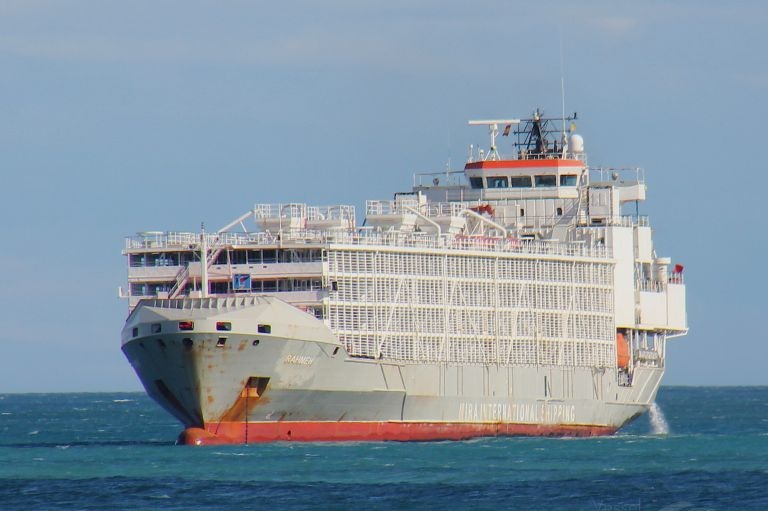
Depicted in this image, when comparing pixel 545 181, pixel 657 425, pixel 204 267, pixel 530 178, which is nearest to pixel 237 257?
pixel 204 267

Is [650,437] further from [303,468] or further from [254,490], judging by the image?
[254,490]

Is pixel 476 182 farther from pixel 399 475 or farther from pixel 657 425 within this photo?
pixel 399 475

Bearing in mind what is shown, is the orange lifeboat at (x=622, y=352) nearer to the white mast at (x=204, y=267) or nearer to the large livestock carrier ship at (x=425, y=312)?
the large livestock carrier ship at (x=425, y=312)

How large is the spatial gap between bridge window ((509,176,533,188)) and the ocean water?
14307mm

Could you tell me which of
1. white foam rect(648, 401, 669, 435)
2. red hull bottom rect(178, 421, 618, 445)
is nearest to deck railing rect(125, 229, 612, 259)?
red hull bottom rect(178, 421, 618, 445)

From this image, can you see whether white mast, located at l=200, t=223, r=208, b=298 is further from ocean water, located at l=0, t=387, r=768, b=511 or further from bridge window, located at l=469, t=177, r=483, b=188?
bridge window, located at l=469, t=177, r=483, b=188

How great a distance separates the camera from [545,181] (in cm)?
9919

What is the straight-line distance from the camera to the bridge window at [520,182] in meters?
99.4

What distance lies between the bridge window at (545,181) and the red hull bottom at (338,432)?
1458 cm

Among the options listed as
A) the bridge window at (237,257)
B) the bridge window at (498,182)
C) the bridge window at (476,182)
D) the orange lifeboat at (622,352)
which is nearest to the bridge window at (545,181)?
the bridge window at (498,182)

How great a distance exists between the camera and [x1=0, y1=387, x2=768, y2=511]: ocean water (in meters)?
60.7

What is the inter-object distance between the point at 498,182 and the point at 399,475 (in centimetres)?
3397

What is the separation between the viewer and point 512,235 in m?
94.8

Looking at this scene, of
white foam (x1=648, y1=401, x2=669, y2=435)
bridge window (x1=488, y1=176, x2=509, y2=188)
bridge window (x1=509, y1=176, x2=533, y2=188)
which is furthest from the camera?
white foam (x1=648, y1=401, x2=669, y2=435)
